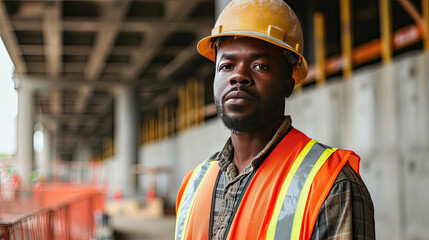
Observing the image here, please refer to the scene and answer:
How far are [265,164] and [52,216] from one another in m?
5.55

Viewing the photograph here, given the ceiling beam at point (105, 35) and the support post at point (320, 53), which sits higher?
the ceiling beam at point (105, 35)

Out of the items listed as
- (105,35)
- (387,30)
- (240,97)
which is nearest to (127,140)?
(105,35)

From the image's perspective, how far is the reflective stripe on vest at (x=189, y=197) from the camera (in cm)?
215

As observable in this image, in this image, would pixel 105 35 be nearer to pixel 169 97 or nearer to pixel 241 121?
pixel 169 97

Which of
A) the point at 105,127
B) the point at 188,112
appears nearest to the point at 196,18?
the point at 188,112

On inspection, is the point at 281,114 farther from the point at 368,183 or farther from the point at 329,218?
the point at 368,183

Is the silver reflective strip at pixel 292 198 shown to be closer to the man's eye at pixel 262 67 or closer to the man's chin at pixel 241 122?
the man's chin at pixel 241 122

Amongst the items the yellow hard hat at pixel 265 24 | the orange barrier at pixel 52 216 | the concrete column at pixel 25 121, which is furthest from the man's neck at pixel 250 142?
the concrete column at pixel 25 121

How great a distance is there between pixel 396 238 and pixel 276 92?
478 cm

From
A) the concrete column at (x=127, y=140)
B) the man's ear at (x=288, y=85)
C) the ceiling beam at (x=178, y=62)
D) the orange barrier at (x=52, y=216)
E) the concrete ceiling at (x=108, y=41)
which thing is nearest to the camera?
the man's ear at (x=288, y=85)

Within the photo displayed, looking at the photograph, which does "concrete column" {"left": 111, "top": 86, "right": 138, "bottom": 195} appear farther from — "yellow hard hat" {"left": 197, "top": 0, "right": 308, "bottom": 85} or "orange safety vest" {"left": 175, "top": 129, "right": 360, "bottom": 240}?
"orange safety vest" {"left": 175, "top": 129, "right": 360, "bottom": 240}

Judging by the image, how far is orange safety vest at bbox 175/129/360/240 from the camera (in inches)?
64.9

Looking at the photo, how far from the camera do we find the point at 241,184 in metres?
1.97

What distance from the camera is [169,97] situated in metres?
29.0
